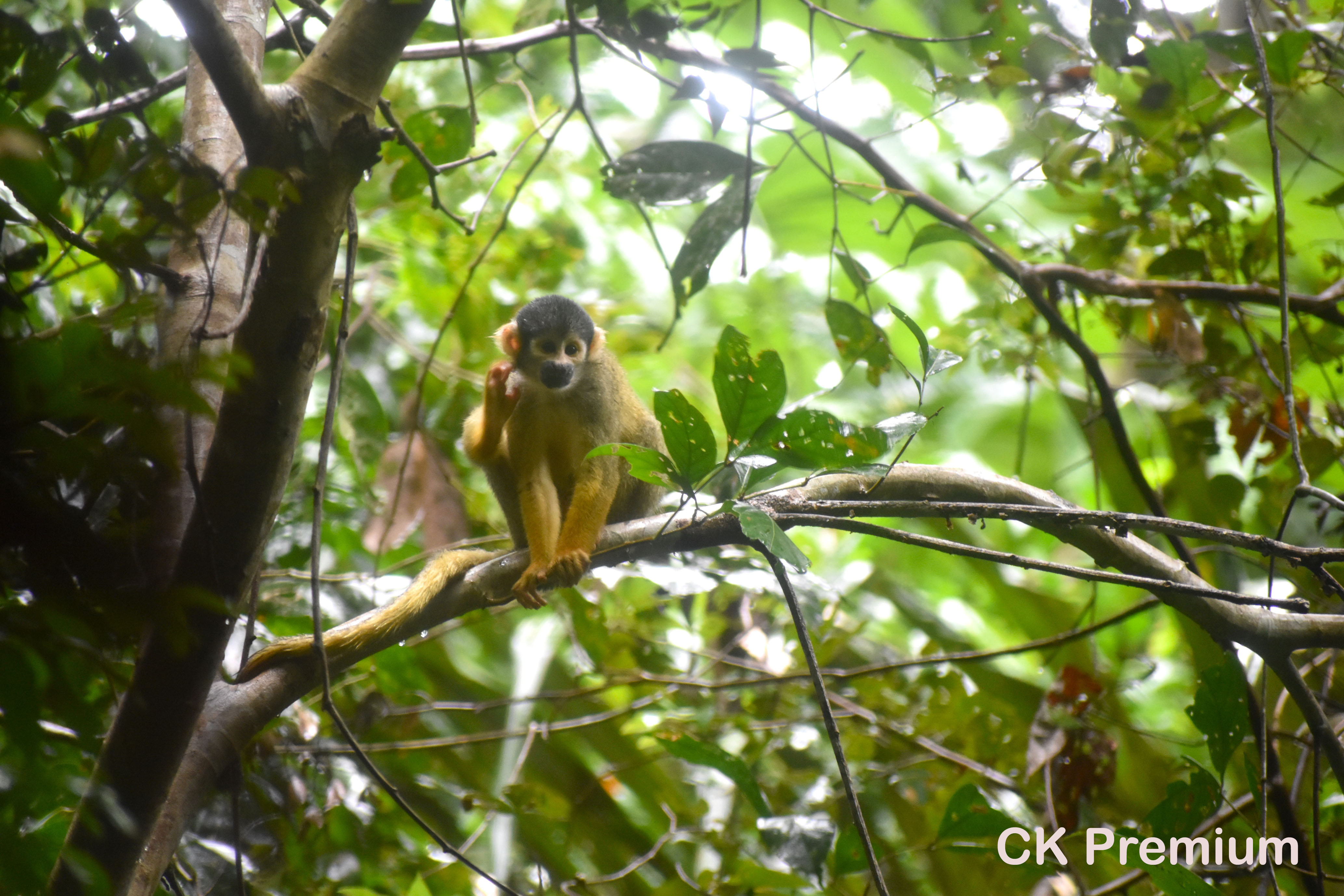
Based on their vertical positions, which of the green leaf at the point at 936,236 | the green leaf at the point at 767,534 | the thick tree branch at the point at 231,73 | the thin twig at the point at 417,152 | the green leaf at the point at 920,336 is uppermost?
the green leaf at the point at 936,236

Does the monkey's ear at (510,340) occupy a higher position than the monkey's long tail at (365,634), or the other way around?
the monkey's ear at (510,340)

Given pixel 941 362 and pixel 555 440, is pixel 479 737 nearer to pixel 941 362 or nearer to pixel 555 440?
pixel 555 440

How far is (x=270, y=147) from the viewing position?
123 centimetres

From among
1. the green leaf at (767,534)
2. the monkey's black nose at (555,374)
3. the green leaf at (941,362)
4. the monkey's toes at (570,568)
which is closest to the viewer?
the green leaf at (767,534)

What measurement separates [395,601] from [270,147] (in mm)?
1225

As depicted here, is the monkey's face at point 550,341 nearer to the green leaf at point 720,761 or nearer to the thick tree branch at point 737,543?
the thick tree branch at point 737,543

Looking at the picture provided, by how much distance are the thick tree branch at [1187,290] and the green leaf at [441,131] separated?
65.5 inches

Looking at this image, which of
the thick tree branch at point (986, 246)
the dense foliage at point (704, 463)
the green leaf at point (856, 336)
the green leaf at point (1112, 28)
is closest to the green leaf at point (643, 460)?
the dense foliage at point (704, 463)

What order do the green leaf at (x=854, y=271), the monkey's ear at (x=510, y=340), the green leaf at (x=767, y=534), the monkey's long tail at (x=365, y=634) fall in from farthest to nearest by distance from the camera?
1. the monkey's ear at (x=510, y=340)
2. the green leaf at (x=854, y=271)
3. the monkey's long tail at (x=365, y=634)
4. the green leaf at (x=767, y=534)

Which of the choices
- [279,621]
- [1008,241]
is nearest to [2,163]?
[279,621]

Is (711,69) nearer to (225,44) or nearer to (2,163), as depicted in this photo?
(225,44)

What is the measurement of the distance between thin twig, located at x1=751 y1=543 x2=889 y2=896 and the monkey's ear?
5.31ft

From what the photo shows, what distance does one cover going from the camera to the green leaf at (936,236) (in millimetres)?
2404

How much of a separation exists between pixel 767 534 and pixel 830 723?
0.38 meters
